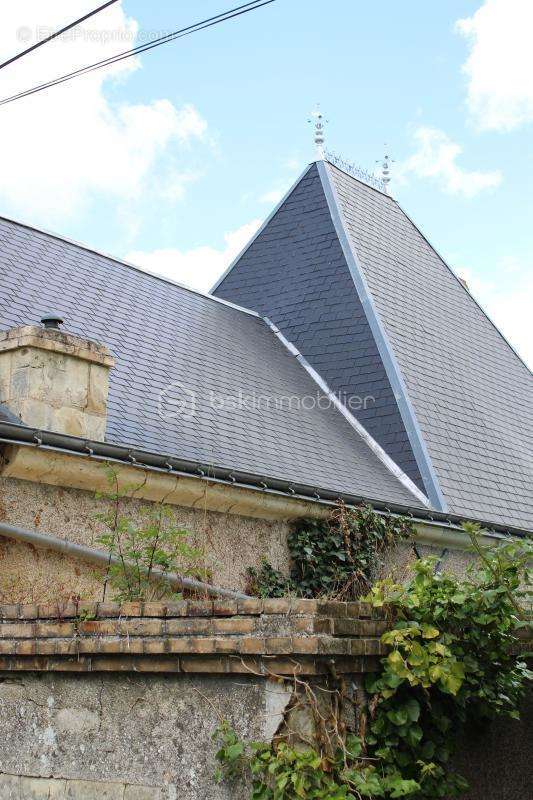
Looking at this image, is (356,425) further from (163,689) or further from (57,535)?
(163,689)

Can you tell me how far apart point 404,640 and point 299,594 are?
501 centimetres

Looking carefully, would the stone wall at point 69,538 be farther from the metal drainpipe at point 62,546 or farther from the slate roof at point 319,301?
the slate roof at point 319,301

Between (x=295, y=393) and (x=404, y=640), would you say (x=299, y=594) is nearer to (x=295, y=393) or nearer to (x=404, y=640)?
(x=295, y=393)

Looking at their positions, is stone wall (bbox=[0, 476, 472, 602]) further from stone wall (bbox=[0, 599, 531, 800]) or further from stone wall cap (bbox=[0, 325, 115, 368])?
stone wall (bbox=[0, 599, 531, 800])

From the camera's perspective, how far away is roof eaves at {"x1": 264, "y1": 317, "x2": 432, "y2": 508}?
1142 cm

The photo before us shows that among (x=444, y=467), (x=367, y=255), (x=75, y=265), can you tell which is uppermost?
(x=367, y=255)

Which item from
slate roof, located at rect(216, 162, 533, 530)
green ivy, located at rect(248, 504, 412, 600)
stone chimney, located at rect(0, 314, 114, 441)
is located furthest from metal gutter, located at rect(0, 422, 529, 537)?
slate roof, located at rect(216, 162, 533, 530)

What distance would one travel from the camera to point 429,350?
14242mm

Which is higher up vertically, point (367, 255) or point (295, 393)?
point (367, 255)

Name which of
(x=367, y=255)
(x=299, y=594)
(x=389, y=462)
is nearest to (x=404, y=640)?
(x=299, y=594)

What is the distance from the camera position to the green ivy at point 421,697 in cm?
367

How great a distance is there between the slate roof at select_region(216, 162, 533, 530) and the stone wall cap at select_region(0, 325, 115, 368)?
4.91 meters

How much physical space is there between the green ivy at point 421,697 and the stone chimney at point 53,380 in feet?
13.5

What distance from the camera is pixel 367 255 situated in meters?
15.0
